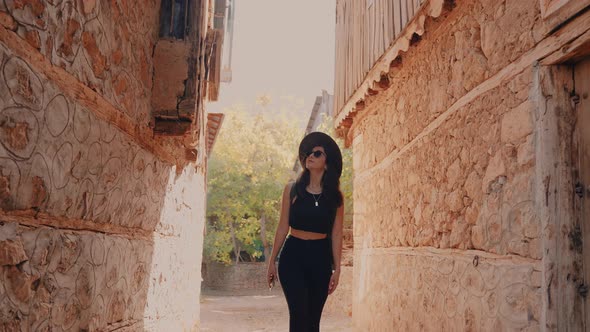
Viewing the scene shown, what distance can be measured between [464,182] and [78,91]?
243 cm

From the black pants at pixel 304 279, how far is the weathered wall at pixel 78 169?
1.01 m

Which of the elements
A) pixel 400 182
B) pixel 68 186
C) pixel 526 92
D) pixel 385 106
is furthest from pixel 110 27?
pixel 385 106

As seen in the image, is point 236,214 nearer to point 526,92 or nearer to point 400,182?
point 400,182

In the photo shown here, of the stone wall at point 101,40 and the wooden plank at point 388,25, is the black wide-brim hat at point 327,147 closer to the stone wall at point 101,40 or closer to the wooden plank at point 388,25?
the stone wall at point 101,40

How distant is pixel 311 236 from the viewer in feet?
11.8

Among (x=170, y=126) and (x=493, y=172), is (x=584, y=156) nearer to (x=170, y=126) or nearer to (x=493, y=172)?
(x=493, y=172)

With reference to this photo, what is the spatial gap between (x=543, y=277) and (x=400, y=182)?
8.91 feet

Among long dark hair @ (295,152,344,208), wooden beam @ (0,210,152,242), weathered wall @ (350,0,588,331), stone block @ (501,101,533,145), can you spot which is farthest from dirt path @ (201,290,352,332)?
stone block @ (501,101,533,145)

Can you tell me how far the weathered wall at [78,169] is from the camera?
1663 mm

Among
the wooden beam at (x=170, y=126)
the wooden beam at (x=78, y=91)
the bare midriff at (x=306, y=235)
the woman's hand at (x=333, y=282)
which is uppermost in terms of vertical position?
the wooden beam at (x=170, y=126)

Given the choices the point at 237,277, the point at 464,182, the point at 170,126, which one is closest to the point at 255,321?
the point at 170,126

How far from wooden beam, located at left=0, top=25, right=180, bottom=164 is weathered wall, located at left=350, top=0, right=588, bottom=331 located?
7.00ft

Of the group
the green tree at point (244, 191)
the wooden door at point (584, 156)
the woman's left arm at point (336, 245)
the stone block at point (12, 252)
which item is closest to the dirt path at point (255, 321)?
the woman's left arm at point (336, 245)

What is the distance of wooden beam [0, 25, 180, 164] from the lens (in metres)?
1.64
